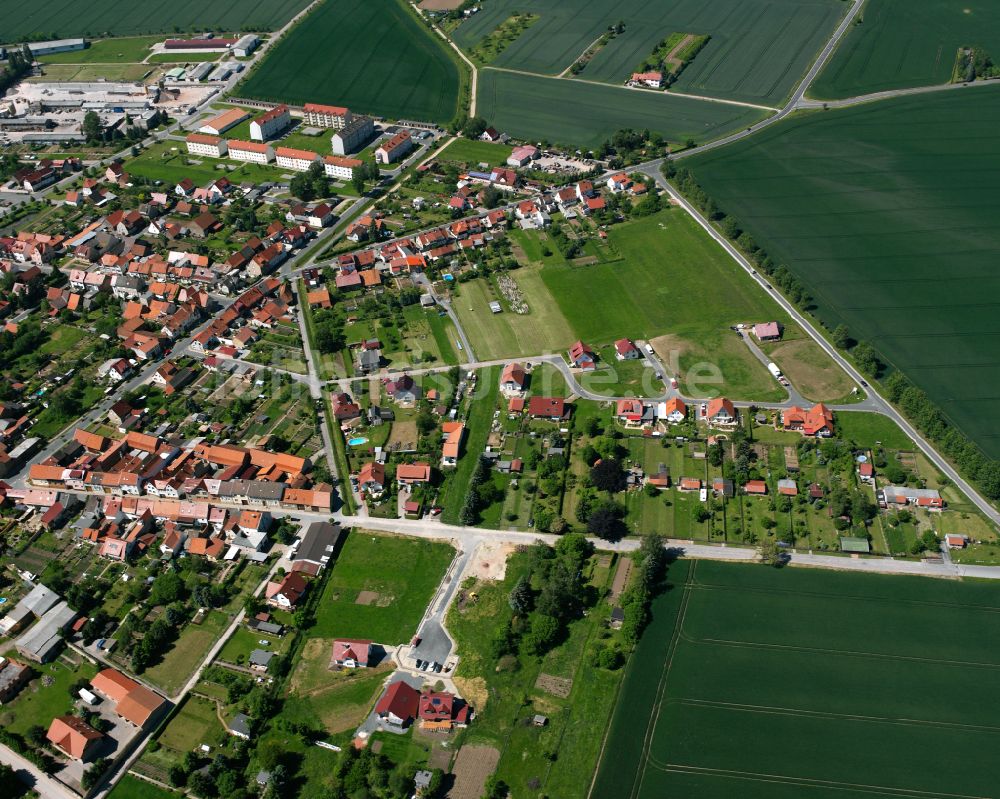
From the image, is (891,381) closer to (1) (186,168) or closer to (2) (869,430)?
(2) (869,430)

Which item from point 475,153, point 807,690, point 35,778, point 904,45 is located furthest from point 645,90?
point 35,778

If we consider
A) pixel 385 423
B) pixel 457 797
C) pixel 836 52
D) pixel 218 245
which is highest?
pixel 836 52

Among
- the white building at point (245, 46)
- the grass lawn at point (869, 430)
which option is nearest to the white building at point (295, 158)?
the white building at point (245, 46)

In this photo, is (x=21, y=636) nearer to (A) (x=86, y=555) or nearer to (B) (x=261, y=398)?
(A) (x=86, y=555)

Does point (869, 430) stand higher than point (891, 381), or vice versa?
point (891, 381)

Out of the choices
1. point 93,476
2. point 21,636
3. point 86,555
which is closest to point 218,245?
point 93,476
